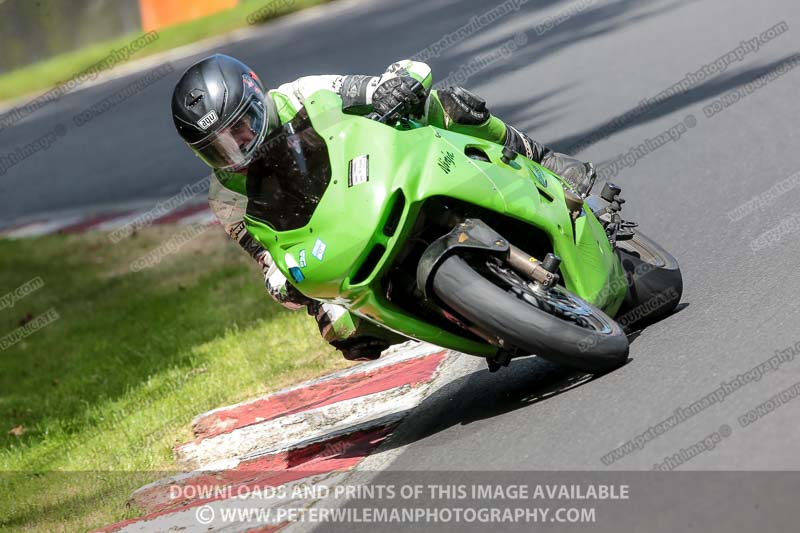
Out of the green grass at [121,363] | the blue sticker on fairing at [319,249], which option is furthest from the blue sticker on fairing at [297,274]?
the green grass at [121,363]

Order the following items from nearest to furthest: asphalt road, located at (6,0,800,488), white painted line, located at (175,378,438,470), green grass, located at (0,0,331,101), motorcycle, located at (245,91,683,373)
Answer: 1. asphalt road, located at (6,0,800,488)
2. motorcycle, located at (245,91,683,373)
3. white painted line, located at (175,378,438,470)
4. green grass, located at (0,0,331,101)

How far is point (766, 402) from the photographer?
4.68 m

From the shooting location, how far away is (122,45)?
2388 centimetres

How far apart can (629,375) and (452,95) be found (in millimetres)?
1721

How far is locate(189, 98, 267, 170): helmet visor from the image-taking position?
17.8 ft

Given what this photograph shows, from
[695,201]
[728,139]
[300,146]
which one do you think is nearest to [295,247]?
[300,146]

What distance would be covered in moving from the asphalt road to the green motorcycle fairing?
0.58 m

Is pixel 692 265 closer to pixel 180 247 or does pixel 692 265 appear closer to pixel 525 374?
pixel 525 374

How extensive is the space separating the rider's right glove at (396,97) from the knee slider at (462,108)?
21.5 inches

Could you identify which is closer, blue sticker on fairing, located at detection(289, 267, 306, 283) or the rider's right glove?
blue sticker on fairing, located at detection(289, 267, 306, 283)

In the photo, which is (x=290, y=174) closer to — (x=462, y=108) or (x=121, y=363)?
(x=462, y=108)

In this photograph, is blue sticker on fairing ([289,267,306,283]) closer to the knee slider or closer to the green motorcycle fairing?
the green motorcycle fairing

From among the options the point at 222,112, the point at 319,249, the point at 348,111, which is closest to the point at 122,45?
the point at 348,111

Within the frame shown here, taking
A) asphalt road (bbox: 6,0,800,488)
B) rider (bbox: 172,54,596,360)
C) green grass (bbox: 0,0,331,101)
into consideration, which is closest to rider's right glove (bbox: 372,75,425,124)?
rider (bbox: 172,54,596,360)
